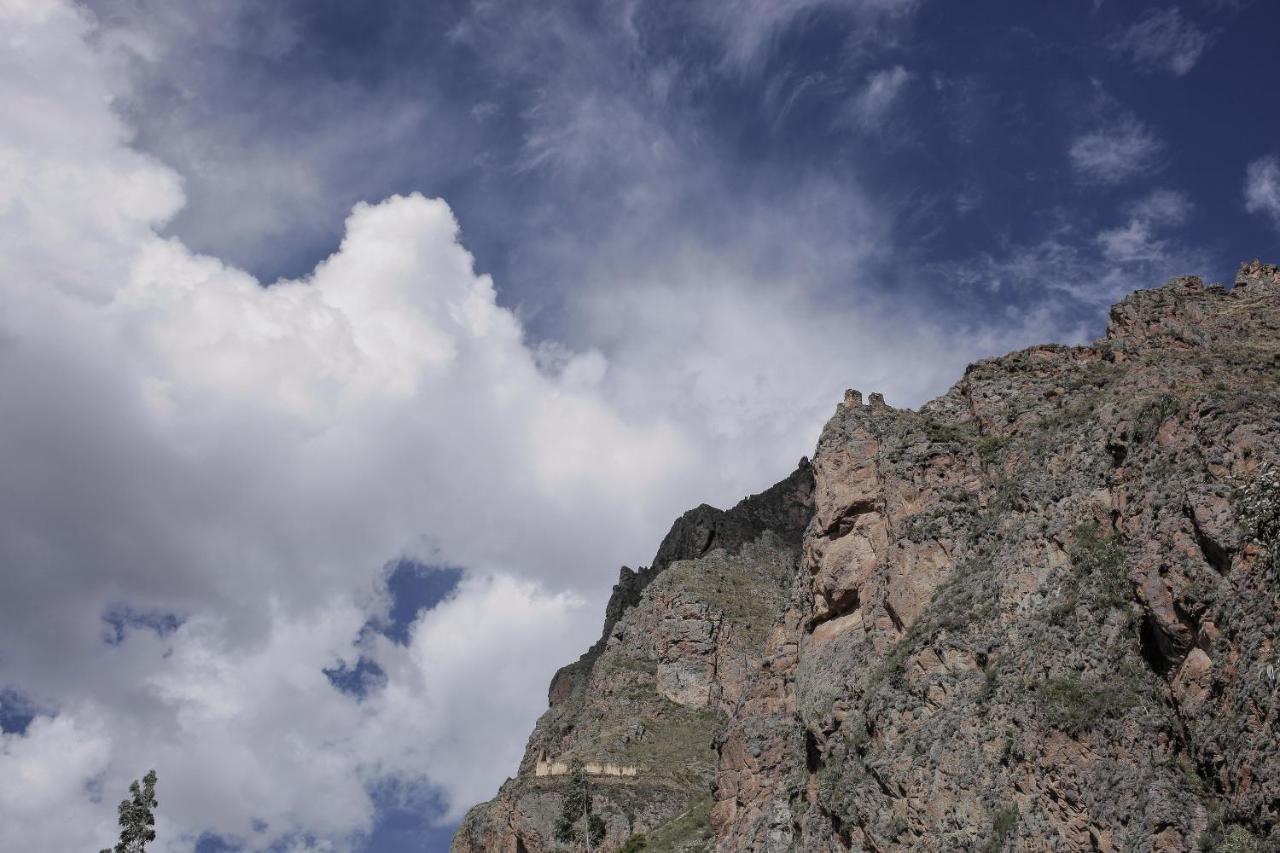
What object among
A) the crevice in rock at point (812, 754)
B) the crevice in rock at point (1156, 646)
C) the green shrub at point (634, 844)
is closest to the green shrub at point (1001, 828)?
the crevice in rock at point (1156, 646)

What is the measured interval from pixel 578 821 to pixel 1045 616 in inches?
2321

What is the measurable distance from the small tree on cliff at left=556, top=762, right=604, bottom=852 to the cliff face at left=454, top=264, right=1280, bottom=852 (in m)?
6.87

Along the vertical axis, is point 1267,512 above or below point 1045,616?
below

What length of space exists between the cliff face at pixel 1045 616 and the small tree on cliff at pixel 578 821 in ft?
22.5

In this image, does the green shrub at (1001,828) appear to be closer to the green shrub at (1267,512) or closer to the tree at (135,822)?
the green shrub at (1267,512)

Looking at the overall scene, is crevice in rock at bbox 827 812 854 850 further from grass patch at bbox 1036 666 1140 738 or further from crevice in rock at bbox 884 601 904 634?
grass patch at bbox 1036 666 1140 738

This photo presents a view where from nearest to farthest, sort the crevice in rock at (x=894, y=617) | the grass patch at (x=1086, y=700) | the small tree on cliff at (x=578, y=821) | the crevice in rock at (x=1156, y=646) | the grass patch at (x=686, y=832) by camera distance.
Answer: the grass patch at (x=1086, y=700)
the crevice in rock at (x=1156, y=646)
the crevice in rock at (x=894, y=617)
the grass patch at (x=686, y=832)
the small tree on cliff at (x=578, y=821)

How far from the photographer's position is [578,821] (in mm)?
95250

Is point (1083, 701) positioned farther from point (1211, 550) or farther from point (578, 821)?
point (578, 821)

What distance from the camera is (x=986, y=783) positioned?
45.0 metres

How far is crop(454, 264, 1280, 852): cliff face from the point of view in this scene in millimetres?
39250

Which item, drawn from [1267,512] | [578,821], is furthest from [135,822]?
[1267,512]

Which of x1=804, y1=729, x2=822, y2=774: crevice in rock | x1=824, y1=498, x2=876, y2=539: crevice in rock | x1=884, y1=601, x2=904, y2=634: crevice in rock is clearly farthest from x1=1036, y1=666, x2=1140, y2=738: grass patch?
x1=824, y1=498, x2=876, y2=539: crevice in rock

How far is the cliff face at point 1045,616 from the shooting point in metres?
39.2
